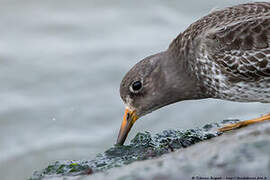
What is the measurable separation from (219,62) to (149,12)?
6.50 meters

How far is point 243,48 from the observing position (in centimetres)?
633

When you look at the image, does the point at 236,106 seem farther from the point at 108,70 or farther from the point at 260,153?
the point at 260,153

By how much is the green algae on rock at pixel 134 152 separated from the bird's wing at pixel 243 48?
853 mm

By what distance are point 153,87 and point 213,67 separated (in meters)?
0.99

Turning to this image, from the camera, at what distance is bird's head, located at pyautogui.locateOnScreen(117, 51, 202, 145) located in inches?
278

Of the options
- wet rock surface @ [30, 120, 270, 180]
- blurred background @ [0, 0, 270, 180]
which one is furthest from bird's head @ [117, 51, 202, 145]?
blurred background @ [0, 0, 270, 180]

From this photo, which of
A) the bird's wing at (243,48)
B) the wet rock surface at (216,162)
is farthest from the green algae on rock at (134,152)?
the bird's wing at (243,48)

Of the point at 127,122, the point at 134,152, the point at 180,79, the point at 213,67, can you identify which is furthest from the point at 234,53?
the point at 127,122

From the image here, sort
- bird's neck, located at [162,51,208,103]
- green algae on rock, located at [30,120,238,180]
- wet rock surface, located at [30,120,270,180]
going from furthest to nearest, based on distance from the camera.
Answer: bird's neck, located at [162,51,208,103], green algae on rock, located at [30,120,238,180], wet rock surface, located at [30,120,270,180]

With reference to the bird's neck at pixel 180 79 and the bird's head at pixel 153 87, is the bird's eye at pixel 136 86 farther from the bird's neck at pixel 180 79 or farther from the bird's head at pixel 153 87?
the bird's neck at pixel 180 79

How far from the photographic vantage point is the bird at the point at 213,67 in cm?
630

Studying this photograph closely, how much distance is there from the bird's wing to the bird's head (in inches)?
28.7

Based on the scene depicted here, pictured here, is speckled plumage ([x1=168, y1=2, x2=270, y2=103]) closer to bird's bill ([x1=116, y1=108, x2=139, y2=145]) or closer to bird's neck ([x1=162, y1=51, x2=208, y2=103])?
bird's neck ([x1=162, y1=51, x2=208, y2=103])

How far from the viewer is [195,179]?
4.18 meters
